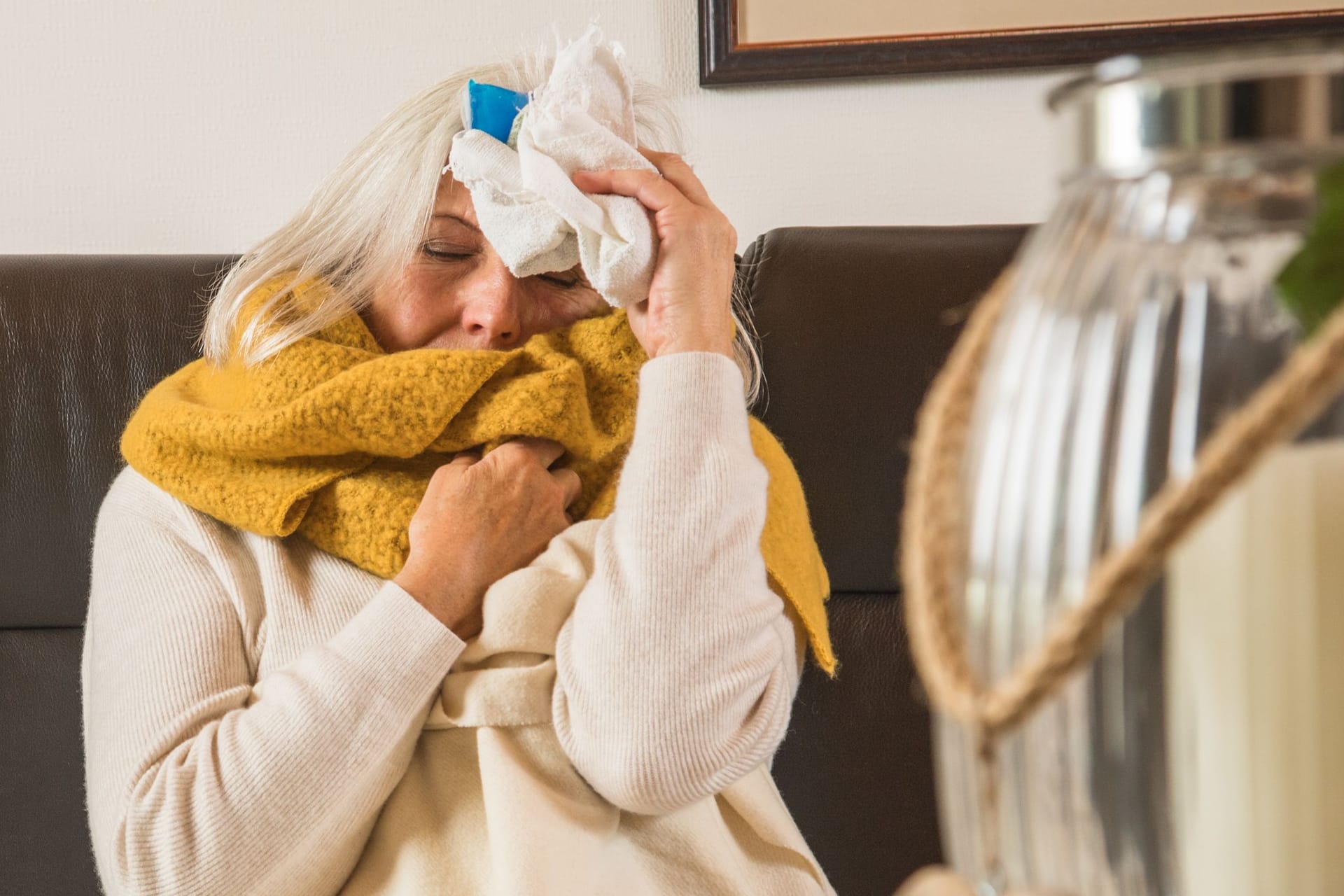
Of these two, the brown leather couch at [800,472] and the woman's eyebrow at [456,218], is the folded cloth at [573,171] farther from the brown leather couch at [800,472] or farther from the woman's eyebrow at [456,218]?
the brown leather couch at [800,472]

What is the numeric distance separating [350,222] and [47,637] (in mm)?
560

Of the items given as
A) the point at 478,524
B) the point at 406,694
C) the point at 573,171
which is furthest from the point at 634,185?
the point at 406,694

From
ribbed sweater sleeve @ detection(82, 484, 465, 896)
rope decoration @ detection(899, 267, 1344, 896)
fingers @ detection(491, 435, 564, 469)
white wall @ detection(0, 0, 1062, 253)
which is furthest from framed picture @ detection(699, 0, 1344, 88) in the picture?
rope decoration @ detection(899, 267, 1344, 896)

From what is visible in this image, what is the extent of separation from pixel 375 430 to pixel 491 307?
5.9 inches

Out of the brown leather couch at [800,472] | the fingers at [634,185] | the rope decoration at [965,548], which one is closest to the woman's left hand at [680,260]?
the fingers at [634,185]

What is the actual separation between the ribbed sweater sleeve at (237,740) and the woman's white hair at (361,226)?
24 cm

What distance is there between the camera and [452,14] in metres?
1.38

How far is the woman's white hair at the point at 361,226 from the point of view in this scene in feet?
3.29

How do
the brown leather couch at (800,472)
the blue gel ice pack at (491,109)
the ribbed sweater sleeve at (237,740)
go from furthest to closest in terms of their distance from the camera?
the brown leather couch at (800,472), the blue gel ice pack at (491,109), the ribbed sweater sleeve at (237,740)

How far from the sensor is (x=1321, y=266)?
0.70 feet

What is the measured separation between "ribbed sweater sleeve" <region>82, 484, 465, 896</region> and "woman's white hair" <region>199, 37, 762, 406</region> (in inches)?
9.3

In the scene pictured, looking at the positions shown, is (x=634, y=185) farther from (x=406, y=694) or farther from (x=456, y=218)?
(x=406, y=694)

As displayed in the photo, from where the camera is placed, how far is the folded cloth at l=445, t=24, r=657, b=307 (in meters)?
0.87

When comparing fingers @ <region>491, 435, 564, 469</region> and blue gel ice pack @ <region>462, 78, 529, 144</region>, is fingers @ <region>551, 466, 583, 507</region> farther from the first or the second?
blue gel ice pack @ <region>462, 78, 529, 144</region>
